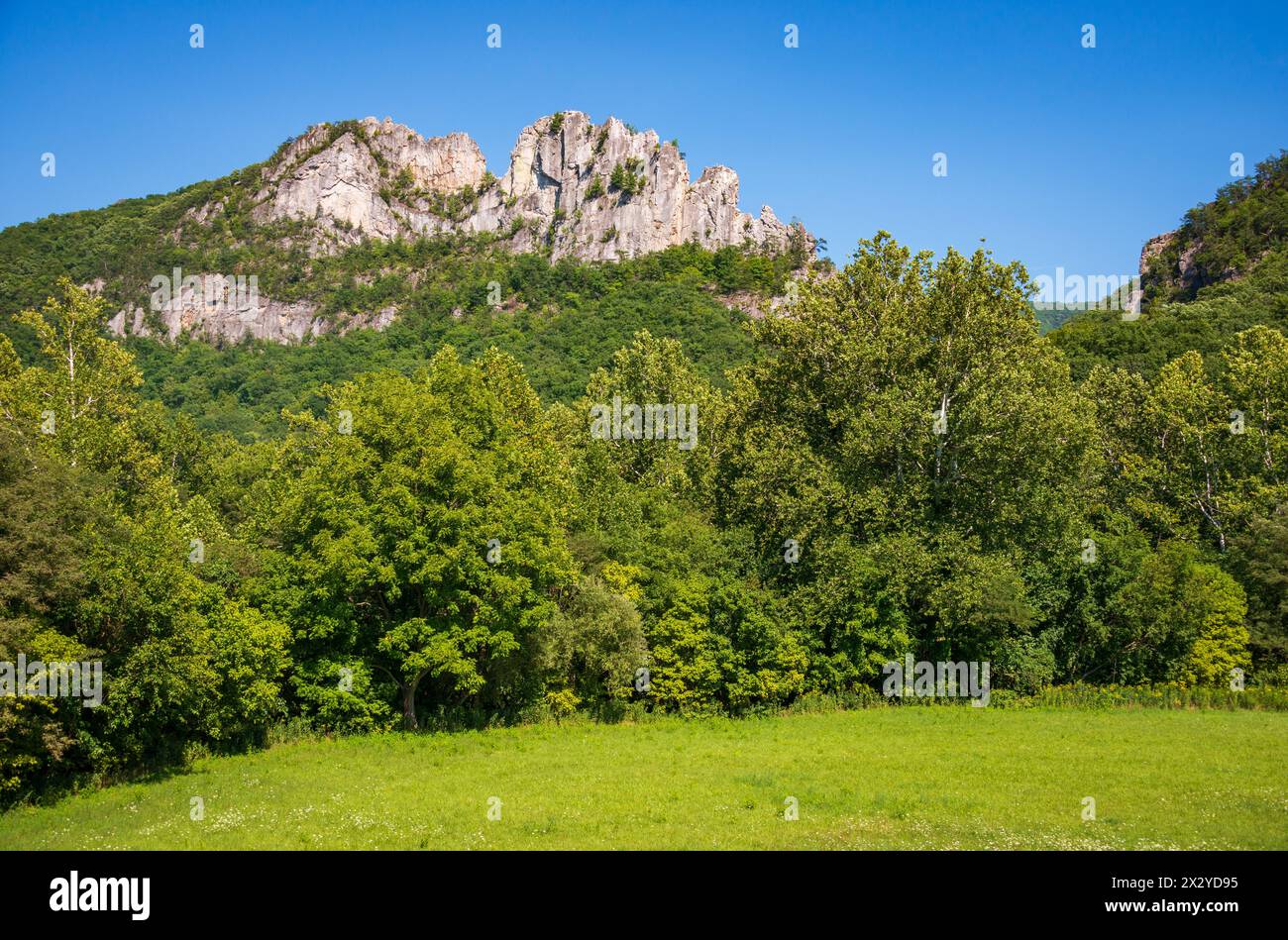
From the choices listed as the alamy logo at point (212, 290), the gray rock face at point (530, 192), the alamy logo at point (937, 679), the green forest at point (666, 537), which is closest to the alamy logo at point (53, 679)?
the green forest at point (666, 537)

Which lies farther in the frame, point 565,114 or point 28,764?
point 565,114

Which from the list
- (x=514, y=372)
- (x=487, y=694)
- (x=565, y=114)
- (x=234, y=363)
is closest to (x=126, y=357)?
(x=514, y=372)

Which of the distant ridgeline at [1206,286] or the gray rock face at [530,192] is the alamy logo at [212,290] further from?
the distant ridgeline at [1206,286]

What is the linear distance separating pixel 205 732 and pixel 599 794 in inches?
547

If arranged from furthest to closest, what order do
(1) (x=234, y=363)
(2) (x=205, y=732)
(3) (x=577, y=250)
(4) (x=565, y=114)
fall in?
(4) (x=565, y=114) < (3) (x=577, y=250) < (1) (x=234, y=363) < (2) (x=205, y=732)

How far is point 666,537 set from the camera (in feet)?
118

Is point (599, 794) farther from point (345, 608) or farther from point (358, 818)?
point (345, 608)

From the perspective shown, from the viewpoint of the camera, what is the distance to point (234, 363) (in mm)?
117625

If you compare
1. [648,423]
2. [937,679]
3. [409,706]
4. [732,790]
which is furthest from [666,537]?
[732,790]

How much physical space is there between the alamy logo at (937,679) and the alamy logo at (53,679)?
26864mm

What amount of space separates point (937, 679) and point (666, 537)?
493 inches

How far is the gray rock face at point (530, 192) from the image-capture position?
150750 mm

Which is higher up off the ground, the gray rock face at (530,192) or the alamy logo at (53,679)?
the gray rock face at (530,192)
